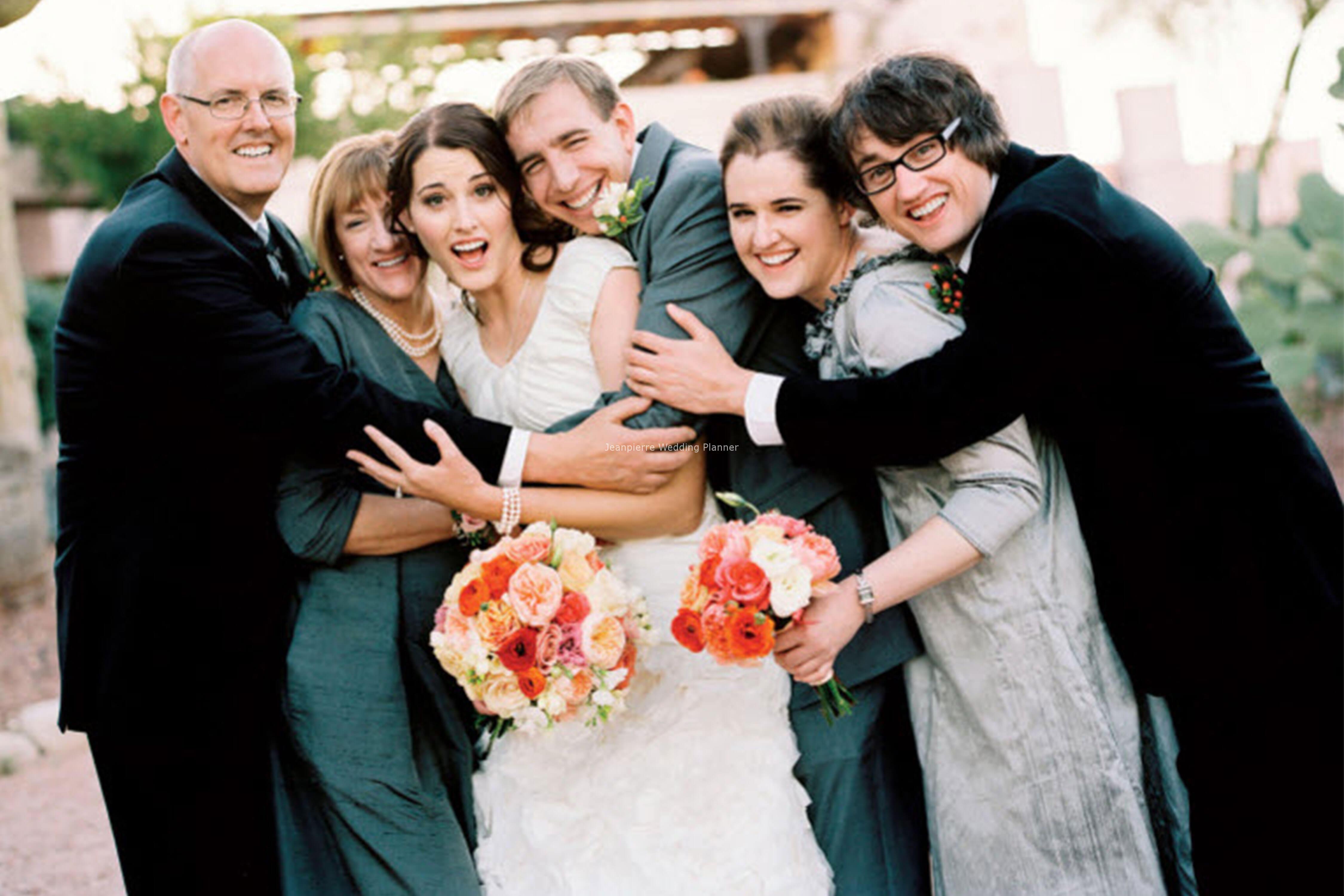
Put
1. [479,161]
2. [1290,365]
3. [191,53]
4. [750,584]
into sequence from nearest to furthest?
[750,584] < [479,161] < [191,53] < [1290,365]

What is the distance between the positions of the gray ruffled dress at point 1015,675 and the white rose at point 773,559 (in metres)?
0.45

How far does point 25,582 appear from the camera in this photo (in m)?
10.1

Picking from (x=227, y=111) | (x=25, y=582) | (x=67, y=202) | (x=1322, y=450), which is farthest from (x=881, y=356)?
(x=67, y=202)

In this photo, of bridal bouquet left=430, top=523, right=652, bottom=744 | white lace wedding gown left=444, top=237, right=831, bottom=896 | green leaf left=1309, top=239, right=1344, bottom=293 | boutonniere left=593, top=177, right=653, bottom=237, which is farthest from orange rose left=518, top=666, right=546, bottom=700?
green leaf left=1309, top=239, right=1344, bottom=293

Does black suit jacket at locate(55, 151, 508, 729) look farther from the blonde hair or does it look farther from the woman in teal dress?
the blonde hair

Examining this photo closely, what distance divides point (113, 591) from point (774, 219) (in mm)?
2240

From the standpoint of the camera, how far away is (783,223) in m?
3.29

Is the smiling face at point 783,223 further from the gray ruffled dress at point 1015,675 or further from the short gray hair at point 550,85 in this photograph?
the short gray hair at point 550,85

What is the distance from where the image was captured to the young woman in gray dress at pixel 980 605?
3.05 meters

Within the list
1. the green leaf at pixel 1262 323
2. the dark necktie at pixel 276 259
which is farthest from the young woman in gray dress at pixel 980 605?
the green leaf at pixel 1262 323

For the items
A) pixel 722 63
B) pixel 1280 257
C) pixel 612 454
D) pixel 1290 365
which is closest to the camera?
pixel 612 454

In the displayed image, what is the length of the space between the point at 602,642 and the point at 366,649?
32.7 inches

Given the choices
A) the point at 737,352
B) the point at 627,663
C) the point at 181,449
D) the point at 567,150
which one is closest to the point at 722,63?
the point at 567,150

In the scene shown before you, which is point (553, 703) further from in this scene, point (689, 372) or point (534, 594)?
point (689, 372)
